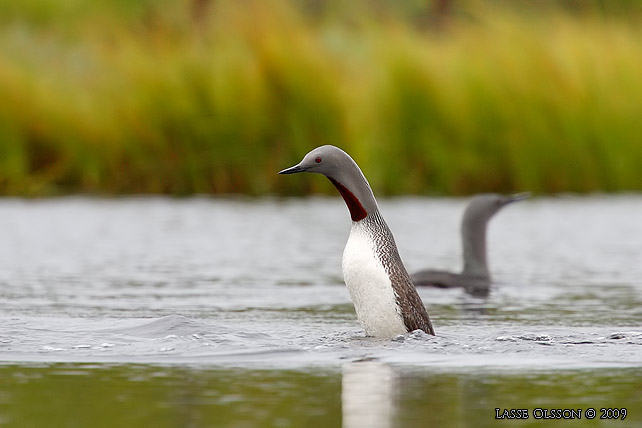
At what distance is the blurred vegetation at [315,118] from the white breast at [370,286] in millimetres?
8961

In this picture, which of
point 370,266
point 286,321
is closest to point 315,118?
point 286,321

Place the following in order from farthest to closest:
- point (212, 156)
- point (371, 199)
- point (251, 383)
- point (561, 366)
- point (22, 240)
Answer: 1. point (212, 156)
2. point (22, 240)
3. point (371, 199)
4. point (561, 366)
5. point (251, 383)

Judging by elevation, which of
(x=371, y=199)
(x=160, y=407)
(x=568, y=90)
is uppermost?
(x=568, y=90)

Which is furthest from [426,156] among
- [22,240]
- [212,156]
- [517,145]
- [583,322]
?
[583,322]

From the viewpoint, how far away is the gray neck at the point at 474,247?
33.7 feet

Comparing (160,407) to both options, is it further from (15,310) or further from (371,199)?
(15,310)

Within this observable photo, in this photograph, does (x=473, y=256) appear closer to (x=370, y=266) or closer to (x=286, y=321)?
(x=286, y=321)

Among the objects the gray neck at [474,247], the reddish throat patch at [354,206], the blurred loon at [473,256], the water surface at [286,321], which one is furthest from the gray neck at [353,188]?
the gray neck at [474,247]

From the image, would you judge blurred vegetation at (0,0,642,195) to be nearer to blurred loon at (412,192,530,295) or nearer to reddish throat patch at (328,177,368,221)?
blurred loon at (412,192,530,295)

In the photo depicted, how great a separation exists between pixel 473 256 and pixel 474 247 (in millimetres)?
102

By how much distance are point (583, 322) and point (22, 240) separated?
19.6 ft

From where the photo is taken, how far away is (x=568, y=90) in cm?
1658

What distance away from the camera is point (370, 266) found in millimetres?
6746

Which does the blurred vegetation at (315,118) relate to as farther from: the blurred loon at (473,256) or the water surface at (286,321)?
the blurred loon at (473,256)
